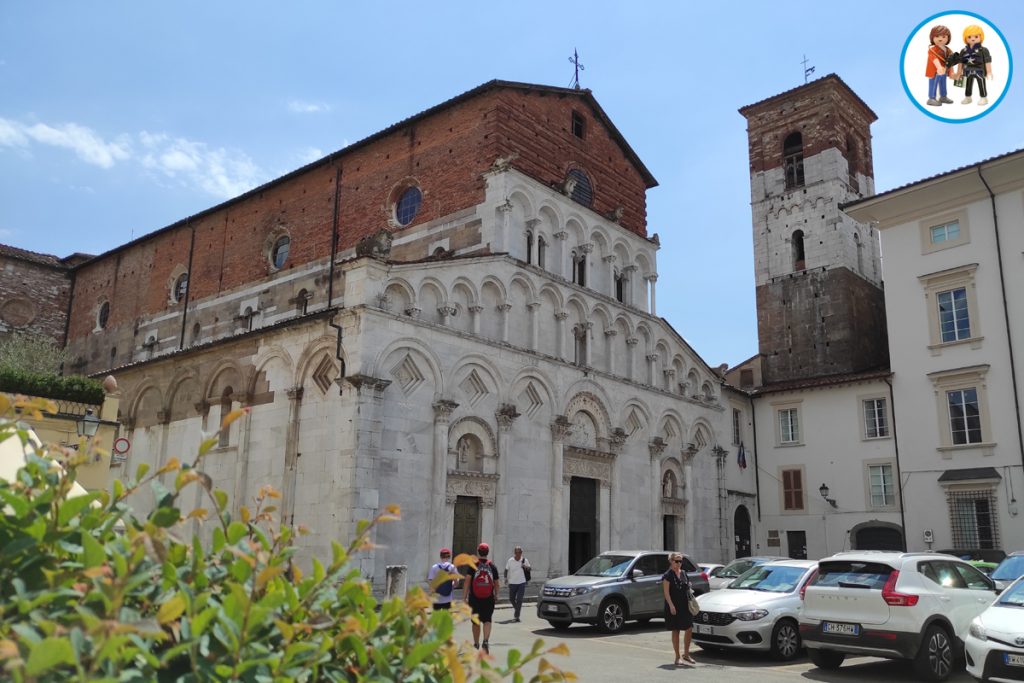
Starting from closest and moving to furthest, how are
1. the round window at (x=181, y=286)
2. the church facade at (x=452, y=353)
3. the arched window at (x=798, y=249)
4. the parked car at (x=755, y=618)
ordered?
the parked car at (x=755, y=618) → the church facade at (x=452, y=353) → the round window at (x=181, y=286) → the arched window at (x=798, y=249)

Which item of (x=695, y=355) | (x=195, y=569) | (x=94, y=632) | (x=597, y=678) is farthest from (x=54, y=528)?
(x=695, y=355)

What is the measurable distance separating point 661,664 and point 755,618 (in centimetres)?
176

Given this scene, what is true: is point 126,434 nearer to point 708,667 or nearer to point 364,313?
point 364,313

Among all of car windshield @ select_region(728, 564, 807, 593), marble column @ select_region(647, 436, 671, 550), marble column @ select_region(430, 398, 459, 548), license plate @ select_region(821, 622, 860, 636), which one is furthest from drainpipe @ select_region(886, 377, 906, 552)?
license plate @ select_region(821, 622, 860, 636)

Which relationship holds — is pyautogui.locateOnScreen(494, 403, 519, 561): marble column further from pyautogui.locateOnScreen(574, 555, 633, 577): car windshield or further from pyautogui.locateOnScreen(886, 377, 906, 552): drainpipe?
pyautogui.locateOnScreen(886, 377, 906, 552): drainpipe

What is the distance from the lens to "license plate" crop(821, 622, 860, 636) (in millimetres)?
11062

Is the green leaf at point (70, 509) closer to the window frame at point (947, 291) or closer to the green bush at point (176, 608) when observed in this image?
the green bush at point (176, 608)

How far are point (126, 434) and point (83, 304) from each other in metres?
16.6

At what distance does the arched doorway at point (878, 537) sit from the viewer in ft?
93.9

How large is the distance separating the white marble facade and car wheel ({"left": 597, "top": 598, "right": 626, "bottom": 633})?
17.8 ft

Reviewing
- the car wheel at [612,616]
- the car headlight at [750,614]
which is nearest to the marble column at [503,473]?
the car wheel at [612,616]

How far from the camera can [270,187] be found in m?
31.6

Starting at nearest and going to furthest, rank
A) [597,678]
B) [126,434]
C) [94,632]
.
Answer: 1. [94,632]
2. [597,678]
3. [126,434]

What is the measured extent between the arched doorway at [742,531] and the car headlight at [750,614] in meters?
19.5
